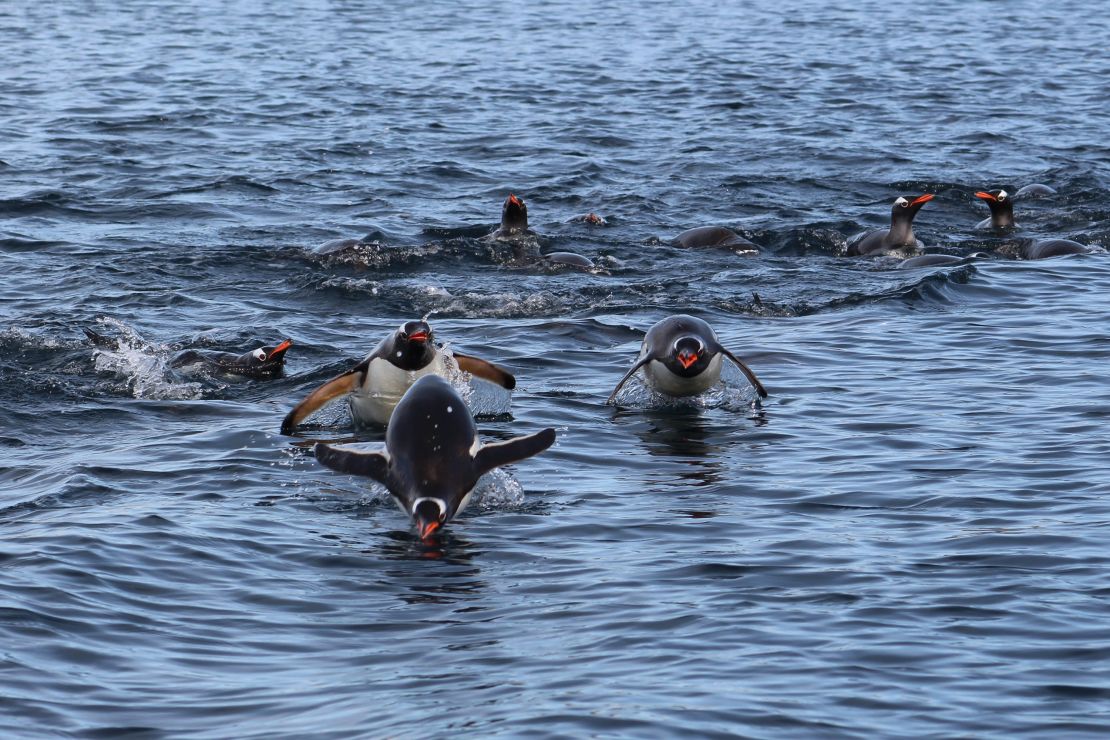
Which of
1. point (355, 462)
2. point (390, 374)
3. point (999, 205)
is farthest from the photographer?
point (999, 205)

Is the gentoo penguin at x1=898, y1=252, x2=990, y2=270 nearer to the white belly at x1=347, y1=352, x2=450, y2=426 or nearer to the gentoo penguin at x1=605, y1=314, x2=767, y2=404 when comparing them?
the gentoo penguin at x1=605, y1=314, x2=767, y2=404

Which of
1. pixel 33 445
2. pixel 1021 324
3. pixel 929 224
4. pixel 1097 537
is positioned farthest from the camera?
pixel 929 224

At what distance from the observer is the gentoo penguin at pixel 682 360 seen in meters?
11.9

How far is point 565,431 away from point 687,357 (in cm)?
107

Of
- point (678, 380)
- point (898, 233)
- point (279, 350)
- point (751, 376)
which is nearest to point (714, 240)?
point (898, 233)

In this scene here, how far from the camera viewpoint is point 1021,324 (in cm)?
1478

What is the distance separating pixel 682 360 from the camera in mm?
11836

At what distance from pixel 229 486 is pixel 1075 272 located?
1027 centimetres

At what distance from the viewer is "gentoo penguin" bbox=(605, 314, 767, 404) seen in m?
11.9

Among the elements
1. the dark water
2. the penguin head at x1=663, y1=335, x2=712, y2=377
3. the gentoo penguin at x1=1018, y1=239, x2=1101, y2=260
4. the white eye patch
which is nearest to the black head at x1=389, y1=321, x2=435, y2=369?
the dark water

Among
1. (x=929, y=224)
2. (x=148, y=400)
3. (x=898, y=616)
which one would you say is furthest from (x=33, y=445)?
(x=929, y=224)

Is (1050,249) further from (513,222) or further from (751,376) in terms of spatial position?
(751,376)

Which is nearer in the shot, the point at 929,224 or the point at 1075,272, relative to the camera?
Answer: the point at 1075,272

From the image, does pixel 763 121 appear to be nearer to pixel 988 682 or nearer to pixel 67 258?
pixel 67 258
